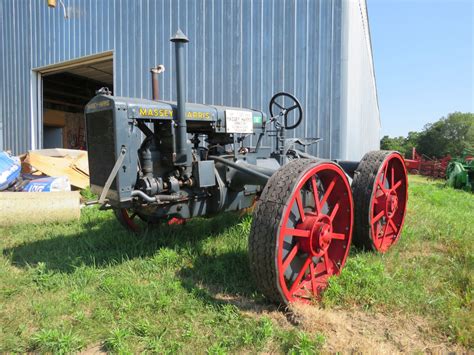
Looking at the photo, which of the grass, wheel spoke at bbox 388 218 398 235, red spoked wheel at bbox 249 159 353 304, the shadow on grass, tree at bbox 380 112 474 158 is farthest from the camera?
tree at bbox 380 112 474 158

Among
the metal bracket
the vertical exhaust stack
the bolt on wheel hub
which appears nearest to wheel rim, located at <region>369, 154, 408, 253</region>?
the bolt on wheel hub

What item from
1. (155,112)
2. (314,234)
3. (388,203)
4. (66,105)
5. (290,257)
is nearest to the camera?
(290,257)

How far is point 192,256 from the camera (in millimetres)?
3438

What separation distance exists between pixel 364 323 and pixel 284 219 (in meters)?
0.84

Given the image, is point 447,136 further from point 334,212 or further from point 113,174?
point 113,174

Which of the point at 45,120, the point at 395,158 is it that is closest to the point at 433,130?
the point at 45,120

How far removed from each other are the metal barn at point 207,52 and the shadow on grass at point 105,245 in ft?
9.58

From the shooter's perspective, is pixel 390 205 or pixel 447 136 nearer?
pixel 390 205

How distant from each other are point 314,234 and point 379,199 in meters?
1.37

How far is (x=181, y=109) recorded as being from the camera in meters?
3.04

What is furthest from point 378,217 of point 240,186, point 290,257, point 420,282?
point 290,257

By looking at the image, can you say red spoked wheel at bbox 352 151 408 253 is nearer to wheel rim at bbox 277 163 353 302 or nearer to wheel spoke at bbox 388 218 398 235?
wheel spoke at bbox 388 218 398 235

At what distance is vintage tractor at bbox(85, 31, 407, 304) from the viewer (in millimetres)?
2486

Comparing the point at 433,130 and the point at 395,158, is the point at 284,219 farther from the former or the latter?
the point at 433,130
